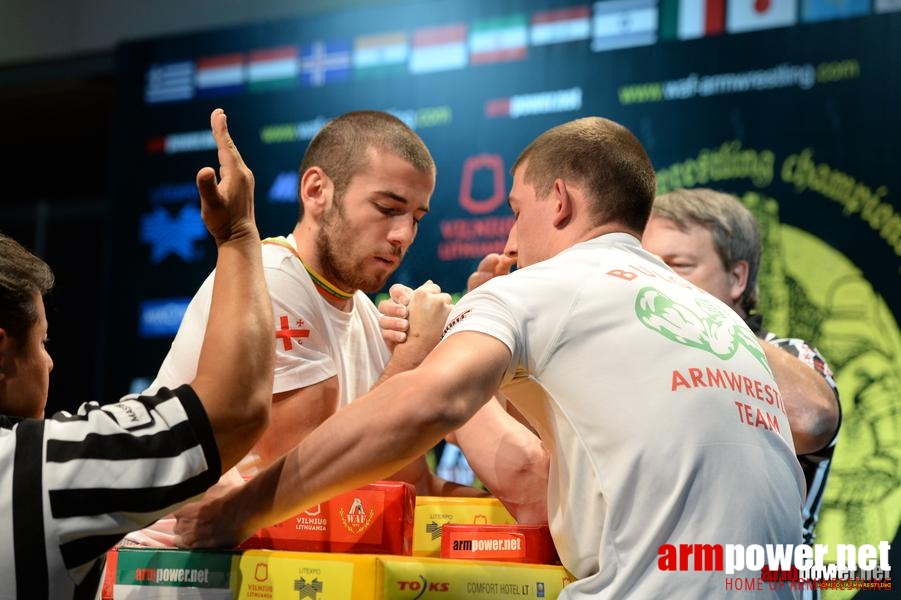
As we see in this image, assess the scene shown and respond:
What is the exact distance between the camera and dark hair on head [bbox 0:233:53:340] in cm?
143

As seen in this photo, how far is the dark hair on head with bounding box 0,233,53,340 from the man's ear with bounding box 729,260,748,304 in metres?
1.82

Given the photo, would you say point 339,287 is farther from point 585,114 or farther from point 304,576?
point 585,114

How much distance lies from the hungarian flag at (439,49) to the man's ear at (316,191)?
216cm

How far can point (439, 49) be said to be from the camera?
4.62m

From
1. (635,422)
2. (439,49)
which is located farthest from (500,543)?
(439,49)

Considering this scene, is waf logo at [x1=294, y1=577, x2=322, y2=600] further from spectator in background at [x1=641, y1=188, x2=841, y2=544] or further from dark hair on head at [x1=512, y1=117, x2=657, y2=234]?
spectator in background at [x1=641, y1=188, x2=841, y2=544]

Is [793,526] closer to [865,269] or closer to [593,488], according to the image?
[593,488]

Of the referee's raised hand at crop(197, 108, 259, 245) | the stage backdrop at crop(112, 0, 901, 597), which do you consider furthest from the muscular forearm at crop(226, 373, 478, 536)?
the stage backdrop at crop(112, 0, 901, 597)

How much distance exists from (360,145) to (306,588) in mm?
1310

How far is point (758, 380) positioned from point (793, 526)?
229 mm

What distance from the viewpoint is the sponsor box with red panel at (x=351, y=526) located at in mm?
1606

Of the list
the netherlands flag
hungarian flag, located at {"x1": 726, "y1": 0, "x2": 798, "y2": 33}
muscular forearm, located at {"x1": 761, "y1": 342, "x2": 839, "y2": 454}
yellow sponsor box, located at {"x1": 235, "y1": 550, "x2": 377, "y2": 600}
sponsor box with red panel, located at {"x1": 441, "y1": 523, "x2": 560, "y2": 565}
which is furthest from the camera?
the netherlands flag

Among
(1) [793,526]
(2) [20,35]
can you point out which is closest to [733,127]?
(1) [793,526]

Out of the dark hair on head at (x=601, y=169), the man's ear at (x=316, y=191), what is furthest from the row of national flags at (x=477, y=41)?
the dark hair on head at (x=601, y=169)
